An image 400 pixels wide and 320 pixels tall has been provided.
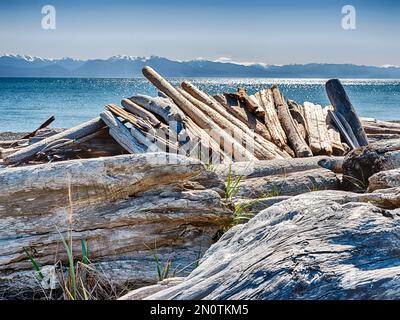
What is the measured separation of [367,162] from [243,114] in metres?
3.94

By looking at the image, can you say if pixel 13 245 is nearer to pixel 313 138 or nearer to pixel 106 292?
pixel 106 292

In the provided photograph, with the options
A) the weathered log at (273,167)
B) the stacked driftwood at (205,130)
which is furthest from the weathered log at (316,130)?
the weathered log at (273,167)

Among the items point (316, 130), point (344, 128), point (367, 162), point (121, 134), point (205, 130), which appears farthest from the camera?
Answer: point (344, 128)

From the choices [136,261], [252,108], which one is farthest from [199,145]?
[136,261]

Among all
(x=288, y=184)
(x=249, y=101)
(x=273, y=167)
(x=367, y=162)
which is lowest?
(x=288, y=184)

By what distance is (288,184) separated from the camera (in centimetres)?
583

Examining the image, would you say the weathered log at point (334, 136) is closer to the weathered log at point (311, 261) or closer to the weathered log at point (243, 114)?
the weathered log at point (243, 114)

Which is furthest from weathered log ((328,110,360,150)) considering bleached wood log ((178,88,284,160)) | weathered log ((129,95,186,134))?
weathered log ((129,95,186,134))

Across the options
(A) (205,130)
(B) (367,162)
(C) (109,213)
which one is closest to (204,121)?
(A) (205,130)

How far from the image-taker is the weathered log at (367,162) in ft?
17.8

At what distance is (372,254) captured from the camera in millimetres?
2438

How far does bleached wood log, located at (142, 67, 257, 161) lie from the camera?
746cm

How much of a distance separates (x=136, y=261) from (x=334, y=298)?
6.82 feet

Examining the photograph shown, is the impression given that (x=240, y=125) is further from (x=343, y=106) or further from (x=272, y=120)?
(x=343, y=106)
